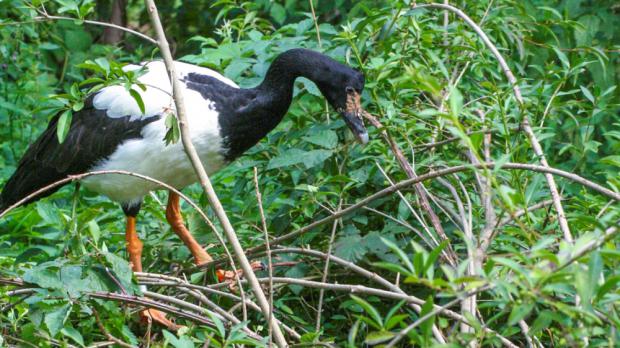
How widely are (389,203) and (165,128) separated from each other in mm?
1023

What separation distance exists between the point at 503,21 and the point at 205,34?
11.8 feet

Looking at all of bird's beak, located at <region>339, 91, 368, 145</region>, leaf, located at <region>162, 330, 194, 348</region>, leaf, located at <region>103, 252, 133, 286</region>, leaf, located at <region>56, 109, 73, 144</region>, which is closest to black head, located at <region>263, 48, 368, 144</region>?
bird's beak, located at <region>339, 91, 368, 145</region>

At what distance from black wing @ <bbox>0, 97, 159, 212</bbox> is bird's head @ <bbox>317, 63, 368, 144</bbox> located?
0.78 m

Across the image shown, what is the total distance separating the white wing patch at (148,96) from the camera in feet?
15.4

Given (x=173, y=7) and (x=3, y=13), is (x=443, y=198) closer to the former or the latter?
(x=3, y=13)

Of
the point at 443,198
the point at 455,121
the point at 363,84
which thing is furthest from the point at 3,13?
the point at 455,121

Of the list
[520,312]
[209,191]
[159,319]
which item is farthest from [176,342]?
[159,319]

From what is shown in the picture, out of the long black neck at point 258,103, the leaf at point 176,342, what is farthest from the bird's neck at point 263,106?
the leaf at point 176,342

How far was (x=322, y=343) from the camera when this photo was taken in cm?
327

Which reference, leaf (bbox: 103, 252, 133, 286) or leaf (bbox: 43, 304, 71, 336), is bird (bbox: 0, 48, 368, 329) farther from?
leaf (bbox: 43, 304, 71, 336)

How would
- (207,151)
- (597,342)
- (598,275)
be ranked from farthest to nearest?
(207,151) < (597,342) < (598,275)

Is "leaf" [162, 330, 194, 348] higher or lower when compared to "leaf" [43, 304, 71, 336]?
higher

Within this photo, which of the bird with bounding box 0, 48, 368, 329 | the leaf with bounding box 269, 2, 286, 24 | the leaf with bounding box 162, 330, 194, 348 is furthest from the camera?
the leaf with bounding box 269, 2, 286, 24

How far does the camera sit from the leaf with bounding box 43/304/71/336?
335 centimetres
